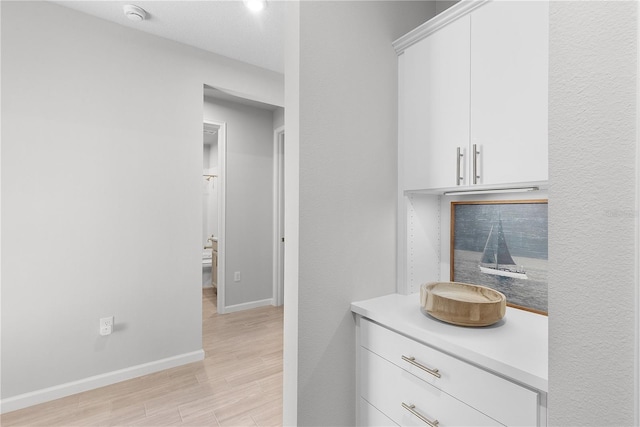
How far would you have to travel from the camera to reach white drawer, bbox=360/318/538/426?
84 centimetres

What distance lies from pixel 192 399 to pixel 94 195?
1535 millimetres

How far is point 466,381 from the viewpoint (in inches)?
38.4

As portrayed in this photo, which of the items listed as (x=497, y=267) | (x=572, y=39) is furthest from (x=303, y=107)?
(x=497, y=267)

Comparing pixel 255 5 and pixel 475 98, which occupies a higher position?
pixel 255 5

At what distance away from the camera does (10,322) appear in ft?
6.15

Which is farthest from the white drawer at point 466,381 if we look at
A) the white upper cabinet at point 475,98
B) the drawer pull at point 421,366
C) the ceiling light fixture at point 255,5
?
the ceiling light fixture at point 255,5

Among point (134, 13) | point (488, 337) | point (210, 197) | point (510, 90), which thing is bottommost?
point (488, 337)

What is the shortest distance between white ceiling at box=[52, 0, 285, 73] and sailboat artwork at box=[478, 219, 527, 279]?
1.97 meters

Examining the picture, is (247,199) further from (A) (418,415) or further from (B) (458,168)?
(A) (418,415)

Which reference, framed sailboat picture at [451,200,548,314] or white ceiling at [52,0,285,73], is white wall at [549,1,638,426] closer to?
framed sailboat picture at [451,200,548,314]

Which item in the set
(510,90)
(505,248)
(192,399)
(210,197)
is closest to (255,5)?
(510,90)

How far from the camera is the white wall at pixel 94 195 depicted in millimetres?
1896

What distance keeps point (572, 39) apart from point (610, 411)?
729 mm

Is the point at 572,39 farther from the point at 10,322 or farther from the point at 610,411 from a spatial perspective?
the point at 10,322
